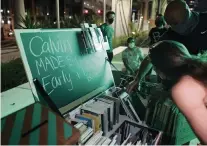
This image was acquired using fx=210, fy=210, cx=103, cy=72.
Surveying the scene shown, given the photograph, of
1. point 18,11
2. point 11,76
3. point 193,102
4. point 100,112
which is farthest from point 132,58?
point 18,11

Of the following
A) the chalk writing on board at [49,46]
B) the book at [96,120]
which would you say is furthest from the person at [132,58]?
the book at [96,120]

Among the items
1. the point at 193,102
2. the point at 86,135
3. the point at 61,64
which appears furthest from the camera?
the point at 61,64

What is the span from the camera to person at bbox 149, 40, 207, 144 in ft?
3.46

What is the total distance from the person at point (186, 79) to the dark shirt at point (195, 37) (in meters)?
→ 0.61

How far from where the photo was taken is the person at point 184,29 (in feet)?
5.21

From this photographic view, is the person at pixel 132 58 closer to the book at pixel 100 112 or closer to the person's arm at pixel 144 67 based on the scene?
the person's arm at pixel 144 67

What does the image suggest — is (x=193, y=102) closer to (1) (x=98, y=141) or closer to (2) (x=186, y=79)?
(2) (x=186, y=79)

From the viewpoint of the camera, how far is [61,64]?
158 cm

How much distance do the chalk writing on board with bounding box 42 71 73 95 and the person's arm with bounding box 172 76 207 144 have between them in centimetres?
79

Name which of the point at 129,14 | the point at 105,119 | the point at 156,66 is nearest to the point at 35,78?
the point at 105,119

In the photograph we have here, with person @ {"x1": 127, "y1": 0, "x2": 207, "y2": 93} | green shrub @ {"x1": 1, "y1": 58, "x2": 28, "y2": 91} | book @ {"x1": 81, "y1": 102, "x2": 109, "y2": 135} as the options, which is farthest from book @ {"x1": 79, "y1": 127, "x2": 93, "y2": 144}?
green shrub @ {"x1": 1, "y1": 58, "x2": 28, "y2": 91}

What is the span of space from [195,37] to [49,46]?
1309mm

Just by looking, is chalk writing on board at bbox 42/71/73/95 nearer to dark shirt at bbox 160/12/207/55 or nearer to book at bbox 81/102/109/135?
book at bbox 81/102/109/135

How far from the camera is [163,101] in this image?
176cm
